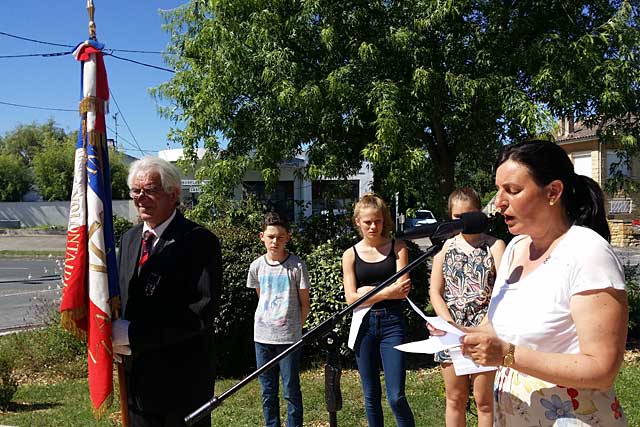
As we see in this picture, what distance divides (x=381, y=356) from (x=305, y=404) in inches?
65.4

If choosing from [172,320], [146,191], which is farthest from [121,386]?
[146,191]

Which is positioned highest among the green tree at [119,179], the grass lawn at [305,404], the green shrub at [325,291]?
the green tree at [119,179]

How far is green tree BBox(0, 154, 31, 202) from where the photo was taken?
156 feet

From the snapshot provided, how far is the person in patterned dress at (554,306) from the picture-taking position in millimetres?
1851

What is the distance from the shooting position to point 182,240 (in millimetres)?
2938

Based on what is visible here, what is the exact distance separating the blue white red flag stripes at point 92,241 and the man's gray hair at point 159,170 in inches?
6.8

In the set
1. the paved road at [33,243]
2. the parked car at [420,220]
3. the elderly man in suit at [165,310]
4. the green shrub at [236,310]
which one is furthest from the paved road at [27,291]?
the elderly man in suit at [165,310]

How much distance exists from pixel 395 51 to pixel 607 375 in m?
5.87

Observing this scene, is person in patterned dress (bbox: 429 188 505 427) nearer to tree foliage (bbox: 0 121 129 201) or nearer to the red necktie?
the red necktie

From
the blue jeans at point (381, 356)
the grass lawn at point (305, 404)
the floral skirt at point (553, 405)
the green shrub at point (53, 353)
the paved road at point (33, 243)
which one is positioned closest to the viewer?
the floral skirt at point (553, 405)

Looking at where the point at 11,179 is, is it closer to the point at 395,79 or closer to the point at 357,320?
the point at 395,79

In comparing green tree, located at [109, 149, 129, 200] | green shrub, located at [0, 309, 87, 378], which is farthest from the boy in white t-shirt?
green tree, located at [109, 149, 129, 200]

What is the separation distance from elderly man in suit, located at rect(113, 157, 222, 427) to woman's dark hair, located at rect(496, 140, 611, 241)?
1563 millimetres

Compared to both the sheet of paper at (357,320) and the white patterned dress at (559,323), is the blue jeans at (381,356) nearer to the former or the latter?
the sheet of paper at (357,320)
